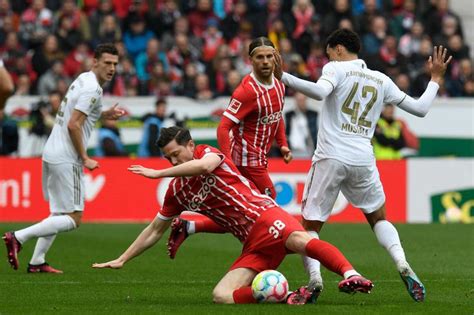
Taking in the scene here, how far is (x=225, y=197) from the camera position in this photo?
10.2m

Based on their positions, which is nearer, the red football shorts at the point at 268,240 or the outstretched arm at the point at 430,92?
the red football shorts at the point at 268,240

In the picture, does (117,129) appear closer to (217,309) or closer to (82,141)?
(82,141)

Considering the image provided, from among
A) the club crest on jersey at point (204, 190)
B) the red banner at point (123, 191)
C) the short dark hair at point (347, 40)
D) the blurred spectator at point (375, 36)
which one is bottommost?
the red banner at point (123, 191)

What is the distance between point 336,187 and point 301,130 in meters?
11.8

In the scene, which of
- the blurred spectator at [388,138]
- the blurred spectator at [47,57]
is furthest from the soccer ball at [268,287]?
the blurred spectator at [47,57]

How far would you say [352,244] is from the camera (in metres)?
17.1

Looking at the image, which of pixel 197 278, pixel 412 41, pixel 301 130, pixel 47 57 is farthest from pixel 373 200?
pixel 412 41

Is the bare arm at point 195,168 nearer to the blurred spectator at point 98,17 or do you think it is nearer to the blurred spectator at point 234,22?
the blurred spectator at point 98,17

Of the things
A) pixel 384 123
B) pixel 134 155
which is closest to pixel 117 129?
pixel 134 155

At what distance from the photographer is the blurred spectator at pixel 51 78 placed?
23.8 metres

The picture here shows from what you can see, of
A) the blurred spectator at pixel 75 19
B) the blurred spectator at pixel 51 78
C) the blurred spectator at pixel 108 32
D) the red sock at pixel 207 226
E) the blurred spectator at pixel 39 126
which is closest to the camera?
the red sock at pixel 207 226

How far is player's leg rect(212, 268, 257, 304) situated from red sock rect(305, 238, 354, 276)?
66 centimetres

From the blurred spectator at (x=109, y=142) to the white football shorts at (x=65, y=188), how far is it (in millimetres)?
8882

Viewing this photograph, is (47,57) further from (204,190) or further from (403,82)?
(204,190)
